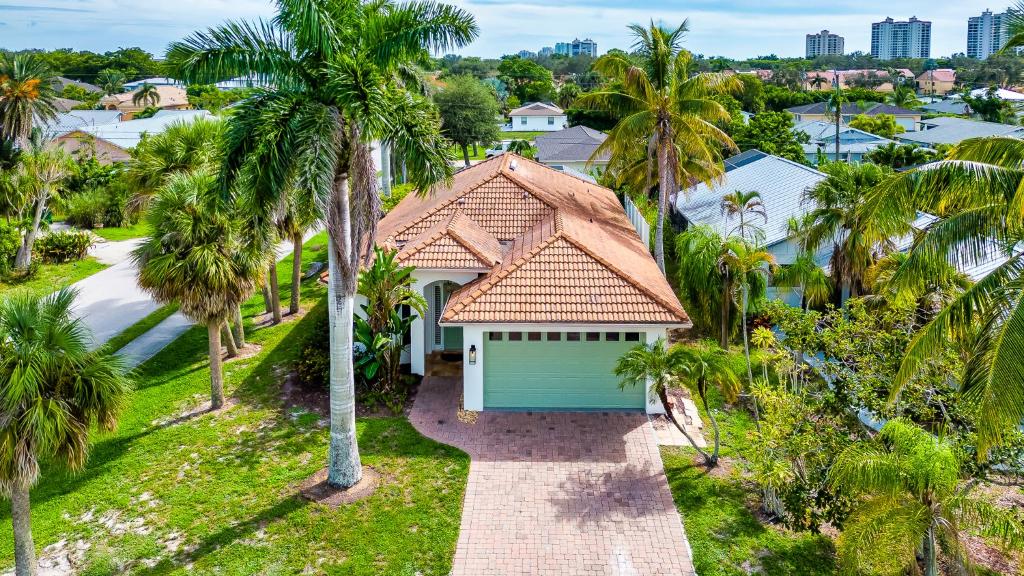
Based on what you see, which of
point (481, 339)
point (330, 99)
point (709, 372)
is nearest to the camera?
point (330, 99)

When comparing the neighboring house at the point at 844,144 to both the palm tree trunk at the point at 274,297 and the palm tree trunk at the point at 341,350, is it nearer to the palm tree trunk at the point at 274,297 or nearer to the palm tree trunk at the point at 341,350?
the palm tree trunk at the point at 274,297

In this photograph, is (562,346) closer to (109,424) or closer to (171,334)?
(109,424)

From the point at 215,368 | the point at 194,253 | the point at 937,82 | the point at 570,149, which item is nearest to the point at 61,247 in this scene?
the point at 215,368

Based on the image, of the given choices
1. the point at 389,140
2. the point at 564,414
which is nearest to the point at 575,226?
the point at 564,414

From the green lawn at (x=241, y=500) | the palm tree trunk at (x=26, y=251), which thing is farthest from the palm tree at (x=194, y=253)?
A: the palm tree trunk at (x=26, y=251)

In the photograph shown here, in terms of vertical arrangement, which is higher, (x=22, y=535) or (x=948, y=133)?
(x=948, y=133)

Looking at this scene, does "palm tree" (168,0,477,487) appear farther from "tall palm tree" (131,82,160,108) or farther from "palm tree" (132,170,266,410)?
"tall palm tree" (131,82,160,108)

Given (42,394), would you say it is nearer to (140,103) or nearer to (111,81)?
(140,103)

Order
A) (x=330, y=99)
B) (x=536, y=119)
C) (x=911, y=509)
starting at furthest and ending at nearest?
(x=536, y=119) < (x=330, y=99) < (x=911, y=509)
